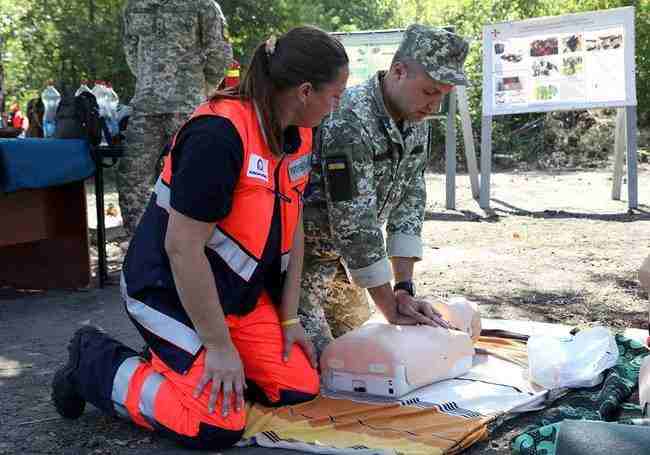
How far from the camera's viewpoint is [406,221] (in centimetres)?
363

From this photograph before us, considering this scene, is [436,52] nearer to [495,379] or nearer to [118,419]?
[495,379]

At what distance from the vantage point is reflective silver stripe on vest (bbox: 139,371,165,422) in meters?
2.73

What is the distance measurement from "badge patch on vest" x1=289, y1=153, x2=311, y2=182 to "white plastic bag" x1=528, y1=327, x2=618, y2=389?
1068 millimetres

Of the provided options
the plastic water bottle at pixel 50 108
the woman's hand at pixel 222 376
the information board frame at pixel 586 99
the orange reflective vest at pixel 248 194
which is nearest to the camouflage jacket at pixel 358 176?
the orange reflective vest at pixel 248 194

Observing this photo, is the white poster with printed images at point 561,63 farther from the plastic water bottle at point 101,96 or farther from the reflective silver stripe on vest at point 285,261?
the reflective silver stripe on vest at point 285,261

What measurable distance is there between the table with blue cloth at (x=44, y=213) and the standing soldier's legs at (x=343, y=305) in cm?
187

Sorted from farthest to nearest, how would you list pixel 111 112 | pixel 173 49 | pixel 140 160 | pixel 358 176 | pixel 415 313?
1. pixel 173 49
2. pixel 140 160
3. pixel 111 112
4. pixel 415 313
5. pixel 358 176

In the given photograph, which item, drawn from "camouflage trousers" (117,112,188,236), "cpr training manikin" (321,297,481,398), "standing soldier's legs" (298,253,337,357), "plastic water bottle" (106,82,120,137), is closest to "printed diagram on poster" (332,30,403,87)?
"camouflage trousers" (117,112,188,236)

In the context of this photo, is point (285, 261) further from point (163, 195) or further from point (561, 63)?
point (561, 63)

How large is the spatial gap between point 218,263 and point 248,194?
242mm

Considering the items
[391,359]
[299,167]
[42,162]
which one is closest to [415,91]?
[299,167]

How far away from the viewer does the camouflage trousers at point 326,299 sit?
11.6 ft

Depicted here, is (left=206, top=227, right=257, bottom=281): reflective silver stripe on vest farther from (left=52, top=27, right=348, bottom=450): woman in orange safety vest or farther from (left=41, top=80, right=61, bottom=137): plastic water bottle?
(left=41, top=80, right=61, bottom=137): plastic water bottle

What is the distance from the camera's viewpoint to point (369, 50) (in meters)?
8.30
